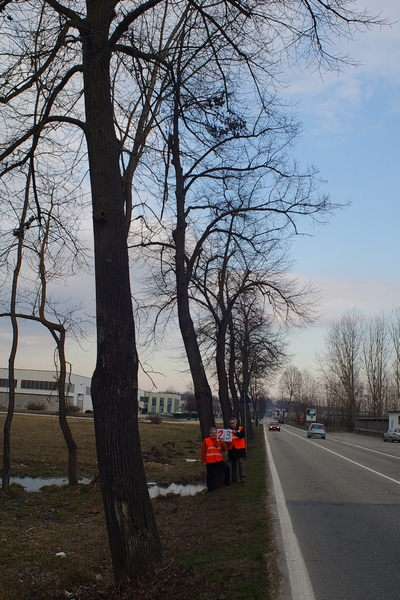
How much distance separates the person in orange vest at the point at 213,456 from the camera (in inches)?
513

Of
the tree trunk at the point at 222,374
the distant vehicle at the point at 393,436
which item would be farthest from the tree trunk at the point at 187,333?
the distant vehicle at the point at 393,436

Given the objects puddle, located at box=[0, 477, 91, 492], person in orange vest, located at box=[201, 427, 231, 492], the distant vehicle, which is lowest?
the distant vehicle

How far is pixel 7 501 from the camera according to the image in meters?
12.8

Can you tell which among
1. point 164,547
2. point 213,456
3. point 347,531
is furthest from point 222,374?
point 164,547

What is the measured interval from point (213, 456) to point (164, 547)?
5793 millimetres

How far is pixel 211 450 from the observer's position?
43.0 feet

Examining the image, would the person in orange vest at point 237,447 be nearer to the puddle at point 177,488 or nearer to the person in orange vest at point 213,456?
the person in orange vest at point 213,456

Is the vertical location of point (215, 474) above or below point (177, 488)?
above

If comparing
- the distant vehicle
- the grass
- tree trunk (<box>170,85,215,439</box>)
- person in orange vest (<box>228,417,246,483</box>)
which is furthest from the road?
the distant vehicle

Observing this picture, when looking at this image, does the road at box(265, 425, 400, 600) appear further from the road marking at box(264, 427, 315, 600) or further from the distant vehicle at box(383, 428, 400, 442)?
the distant vehicle at box(383, 428, 400, 442)

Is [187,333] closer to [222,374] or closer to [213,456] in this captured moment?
[213,456]

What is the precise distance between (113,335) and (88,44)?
328cm

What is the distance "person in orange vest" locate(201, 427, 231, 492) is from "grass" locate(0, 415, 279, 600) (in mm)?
358

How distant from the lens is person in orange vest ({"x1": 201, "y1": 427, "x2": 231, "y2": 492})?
13023 millimetres
